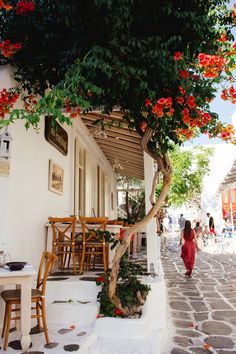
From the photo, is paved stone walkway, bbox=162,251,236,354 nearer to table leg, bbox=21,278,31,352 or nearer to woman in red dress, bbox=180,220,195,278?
woman in red dress, bbox=180,220,195,278

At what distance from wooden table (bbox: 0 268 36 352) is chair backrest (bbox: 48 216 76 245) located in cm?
200

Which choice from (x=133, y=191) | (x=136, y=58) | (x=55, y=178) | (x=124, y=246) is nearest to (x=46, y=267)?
(x=124, y=246)

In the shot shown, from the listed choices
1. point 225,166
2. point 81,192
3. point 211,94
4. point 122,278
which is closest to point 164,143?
point 211,94

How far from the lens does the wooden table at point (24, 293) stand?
290 centimetres

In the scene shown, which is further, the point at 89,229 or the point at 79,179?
the point at 79,179

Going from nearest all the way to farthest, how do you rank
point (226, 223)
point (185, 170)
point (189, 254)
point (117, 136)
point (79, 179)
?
point (117, 136) < point (189, 254) < point (79, 179) < point (185, 170) < point (226, 223)

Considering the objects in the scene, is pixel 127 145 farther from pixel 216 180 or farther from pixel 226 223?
pixel 216 180

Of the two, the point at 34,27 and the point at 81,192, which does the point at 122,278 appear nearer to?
the point at 34,27

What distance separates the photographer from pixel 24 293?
2.94 m

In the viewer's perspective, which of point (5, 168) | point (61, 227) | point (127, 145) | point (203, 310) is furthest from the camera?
point (127, 145)

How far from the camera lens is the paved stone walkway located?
3482 mm

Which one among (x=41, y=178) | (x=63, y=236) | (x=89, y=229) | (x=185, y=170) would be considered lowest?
(x=63, y=236)

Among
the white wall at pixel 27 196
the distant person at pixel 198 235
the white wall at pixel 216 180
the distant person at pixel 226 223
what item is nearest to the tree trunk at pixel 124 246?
the white wall at pixel 27 196

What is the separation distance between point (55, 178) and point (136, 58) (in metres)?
3.15
